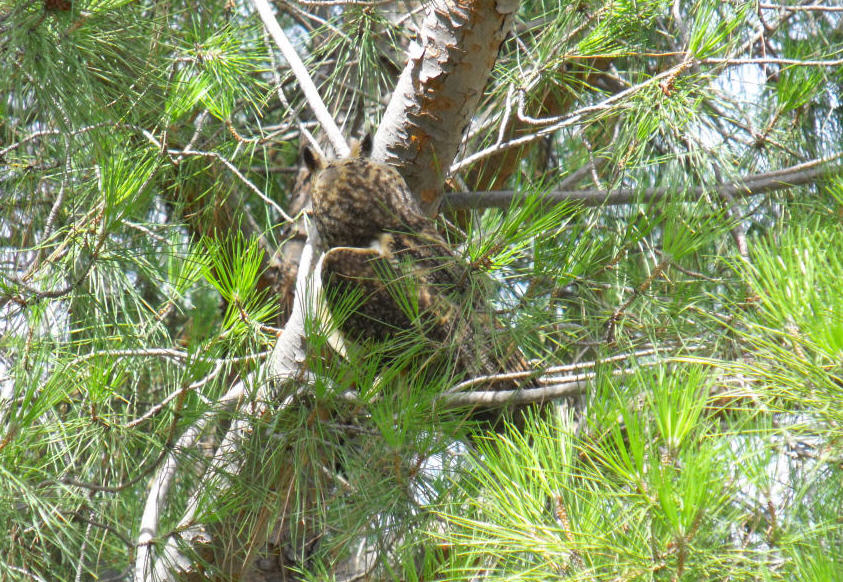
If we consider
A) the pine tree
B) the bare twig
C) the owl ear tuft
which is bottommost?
the pine tree

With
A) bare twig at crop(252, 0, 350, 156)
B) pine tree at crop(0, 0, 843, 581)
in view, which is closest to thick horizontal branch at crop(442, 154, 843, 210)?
pine tree at crop(0, 0, 843, 581)

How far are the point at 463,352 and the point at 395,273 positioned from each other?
19 cm

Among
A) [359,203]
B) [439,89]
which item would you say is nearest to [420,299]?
[359,203]

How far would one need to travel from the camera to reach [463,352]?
1319 millimetres

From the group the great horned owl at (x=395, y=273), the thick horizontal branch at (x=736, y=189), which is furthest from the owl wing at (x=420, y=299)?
the thick horizontal branch at (x=736, y=189)

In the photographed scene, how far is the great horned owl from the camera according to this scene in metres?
1.22

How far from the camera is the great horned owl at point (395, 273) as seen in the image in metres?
1.22

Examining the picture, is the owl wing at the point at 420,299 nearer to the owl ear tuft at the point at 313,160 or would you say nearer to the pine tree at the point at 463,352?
the pine tree at the point at 463,352

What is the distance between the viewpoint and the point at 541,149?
250 centimetres

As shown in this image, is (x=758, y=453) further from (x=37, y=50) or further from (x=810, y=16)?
(x=810, y=16)

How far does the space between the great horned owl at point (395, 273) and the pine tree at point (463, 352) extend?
0.03 m

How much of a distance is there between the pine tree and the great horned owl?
0.08ft

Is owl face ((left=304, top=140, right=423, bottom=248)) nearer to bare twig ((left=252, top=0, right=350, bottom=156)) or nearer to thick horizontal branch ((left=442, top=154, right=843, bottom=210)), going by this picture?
bare twig ((left=252, top=0, right=350, bottom=156))

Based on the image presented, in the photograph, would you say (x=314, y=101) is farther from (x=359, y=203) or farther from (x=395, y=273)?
(x=395, y=273)
